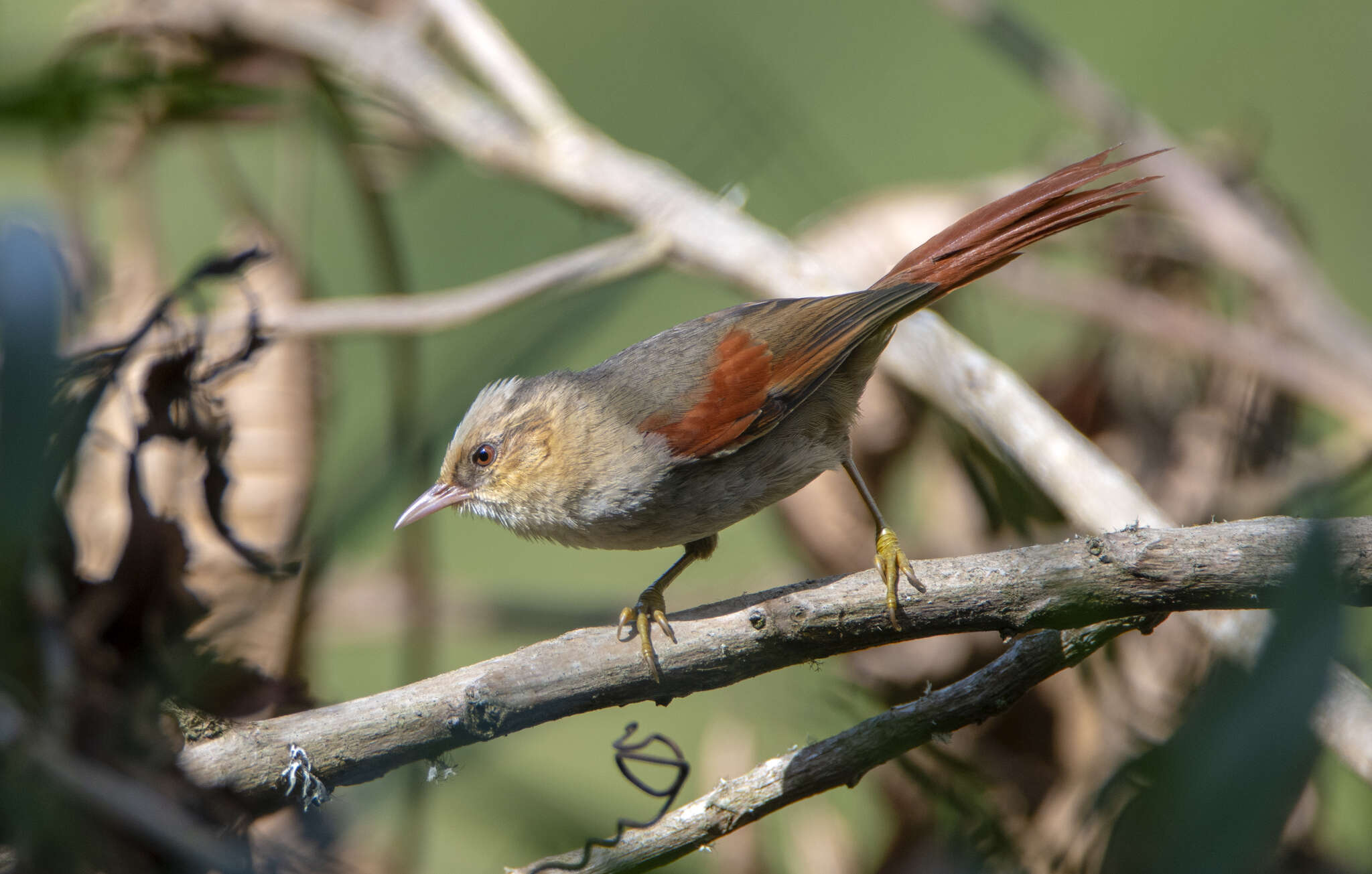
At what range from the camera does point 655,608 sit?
1992 millimetres

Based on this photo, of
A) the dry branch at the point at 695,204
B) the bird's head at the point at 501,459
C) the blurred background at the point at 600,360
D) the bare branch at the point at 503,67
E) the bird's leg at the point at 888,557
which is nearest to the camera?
the blurred background at the point at 600,360

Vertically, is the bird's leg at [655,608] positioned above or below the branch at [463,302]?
below

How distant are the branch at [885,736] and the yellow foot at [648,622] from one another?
0.70 ft

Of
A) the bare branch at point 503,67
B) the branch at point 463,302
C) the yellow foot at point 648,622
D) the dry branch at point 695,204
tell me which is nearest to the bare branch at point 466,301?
the branch at point 463,302

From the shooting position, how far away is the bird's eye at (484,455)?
2691 millimetres

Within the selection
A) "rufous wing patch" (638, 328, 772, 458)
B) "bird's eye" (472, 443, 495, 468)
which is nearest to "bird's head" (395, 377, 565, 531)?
"bird's eye" (472, 443, 495, 468)

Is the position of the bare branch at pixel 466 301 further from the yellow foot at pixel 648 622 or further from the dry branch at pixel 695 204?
the yellow foot at pixel 648 622

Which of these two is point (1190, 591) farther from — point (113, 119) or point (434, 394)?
point (113, 119)

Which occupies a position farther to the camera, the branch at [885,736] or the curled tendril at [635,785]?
the branch at [885,736]

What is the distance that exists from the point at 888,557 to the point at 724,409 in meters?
0.53

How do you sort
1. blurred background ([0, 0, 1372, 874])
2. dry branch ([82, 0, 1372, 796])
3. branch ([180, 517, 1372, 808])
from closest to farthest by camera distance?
blurred background ([0, 0, 1372, 874])
branch ([180, 517, 1372, 808])
dry branch ([82, 0, 1372, 796])

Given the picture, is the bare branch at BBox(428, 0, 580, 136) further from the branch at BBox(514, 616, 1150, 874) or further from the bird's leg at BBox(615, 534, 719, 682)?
the branch at BBox(514, 616, 1150, 874)

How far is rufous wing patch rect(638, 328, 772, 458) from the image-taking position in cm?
233

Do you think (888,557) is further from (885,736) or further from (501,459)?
(501,459)
